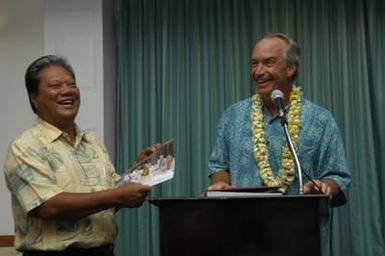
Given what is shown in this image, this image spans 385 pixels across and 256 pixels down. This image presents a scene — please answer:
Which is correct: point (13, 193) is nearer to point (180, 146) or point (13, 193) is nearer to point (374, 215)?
point (180, 146)

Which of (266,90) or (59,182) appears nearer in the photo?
(59,182)

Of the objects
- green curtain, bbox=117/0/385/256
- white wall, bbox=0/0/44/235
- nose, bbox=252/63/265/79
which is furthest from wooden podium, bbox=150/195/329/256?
white wall, bbox=0/0/44/235

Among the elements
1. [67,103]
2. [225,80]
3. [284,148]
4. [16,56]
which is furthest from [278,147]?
[16,56]

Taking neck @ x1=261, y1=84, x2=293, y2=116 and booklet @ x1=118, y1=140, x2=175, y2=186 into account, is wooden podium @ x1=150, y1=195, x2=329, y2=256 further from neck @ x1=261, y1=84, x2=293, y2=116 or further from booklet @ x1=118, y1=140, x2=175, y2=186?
neck @ x1=261, y1=84, x2=293, y2=116

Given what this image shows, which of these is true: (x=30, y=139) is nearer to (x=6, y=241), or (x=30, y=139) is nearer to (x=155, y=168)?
(x=155, y=168)

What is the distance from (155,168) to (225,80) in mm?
2442

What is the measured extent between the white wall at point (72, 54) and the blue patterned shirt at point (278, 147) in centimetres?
192

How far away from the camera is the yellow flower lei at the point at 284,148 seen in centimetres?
246

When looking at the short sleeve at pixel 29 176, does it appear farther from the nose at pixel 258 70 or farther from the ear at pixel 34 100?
the nose at pixel 258 70

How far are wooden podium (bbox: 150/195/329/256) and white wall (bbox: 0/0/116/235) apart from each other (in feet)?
8.85

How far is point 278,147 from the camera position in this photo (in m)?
2.55

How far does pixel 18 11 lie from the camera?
16.1ft

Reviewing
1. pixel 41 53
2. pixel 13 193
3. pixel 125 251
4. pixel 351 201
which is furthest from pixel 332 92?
pixel 13 193

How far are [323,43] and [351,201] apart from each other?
1.14 meters
